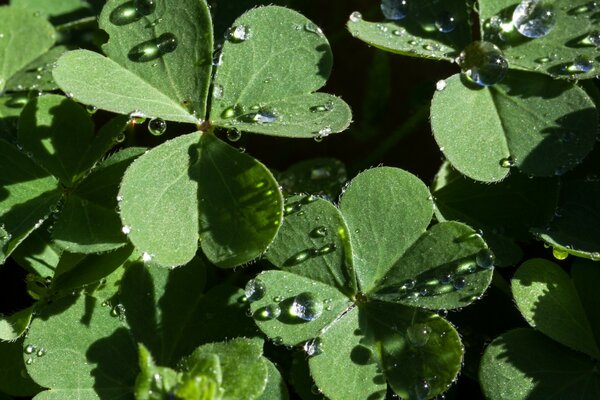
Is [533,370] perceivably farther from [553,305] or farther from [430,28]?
[430,28]

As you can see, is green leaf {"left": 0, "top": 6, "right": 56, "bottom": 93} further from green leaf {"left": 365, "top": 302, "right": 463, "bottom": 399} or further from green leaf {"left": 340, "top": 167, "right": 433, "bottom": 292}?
green leaf {"left": 365, "top": 302, "right": 463, "bottom": 399}

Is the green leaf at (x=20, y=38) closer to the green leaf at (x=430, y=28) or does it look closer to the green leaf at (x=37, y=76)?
the green leaf at (x=37, y=76)

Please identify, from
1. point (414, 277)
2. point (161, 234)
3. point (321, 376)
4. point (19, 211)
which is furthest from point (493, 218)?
point (19, 211)

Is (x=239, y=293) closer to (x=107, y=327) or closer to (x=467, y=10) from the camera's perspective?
(x=107, y=327)

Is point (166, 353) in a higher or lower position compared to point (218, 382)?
lower

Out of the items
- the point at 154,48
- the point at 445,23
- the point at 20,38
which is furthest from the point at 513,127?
the point at 20,38

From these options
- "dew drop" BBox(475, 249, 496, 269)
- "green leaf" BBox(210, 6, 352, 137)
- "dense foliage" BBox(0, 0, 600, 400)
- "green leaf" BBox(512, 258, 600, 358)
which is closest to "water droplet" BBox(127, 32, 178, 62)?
"dense foliage" BBox(0, 0, 600, 400)
